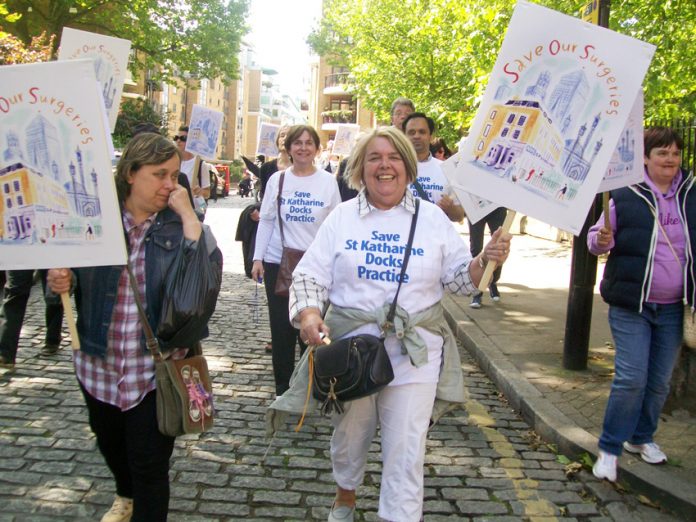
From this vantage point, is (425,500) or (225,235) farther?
(225,235)

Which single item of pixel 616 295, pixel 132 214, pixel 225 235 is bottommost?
pixel 225 235

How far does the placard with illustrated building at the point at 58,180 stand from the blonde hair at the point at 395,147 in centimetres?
113

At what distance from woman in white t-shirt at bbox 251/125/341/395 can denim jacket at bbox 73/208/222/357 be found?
2.35 meters

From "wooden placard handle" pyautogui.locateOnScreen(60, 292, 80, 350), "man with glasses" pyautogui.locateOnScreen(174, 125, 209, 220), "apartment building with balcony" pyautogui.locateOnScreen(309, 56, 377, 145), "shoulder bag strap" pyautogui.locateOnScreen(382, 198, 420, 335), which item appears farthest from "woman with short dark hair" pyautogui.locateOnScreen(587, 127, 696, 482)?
"apartment building with balcony" pyautogui.locateOnScreen(309, 56, 377, 145)

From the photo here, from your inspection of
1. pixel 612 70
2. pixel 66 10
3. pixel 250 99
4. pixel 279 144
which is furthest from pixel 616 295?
pixel 250 99

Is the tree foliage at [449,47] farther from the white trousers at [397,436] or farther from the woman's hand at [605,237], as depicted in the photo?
the white trousers at [397,436]

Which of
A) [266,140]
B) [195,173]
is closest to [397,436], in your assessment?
[195,173]

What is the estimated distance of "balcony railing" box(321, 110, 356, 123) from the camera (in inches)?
2838

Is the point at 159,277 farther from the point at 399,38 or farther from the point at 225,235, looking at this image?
the point at 399,38

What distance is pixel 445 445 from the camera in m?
4.88

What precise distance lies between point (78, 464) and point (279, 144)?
3.93 meters

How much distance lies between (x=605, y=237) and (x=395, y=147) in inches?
59.9

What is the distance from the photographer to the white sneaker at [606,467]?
4.21m

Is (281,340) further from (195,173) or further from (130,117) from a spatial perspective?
(130,117)
